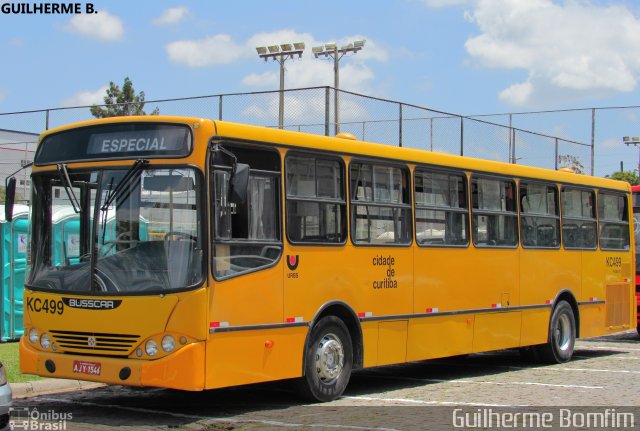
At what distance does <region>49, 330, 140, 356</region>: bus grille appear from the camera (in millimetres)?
9453

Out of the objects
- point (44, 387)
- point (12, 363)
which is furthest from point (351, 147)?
point (12, 363)

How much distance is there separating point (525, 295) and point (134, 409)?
713 cm

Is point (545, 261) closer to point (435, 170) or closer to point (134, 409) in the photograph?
point (435, 170)

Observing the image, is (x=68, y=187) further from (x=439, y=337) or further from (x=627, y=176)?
(x=627, y=176)

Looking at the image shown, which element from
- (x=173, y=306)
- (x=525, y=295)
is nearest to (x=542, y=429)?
(x=173, y=306)

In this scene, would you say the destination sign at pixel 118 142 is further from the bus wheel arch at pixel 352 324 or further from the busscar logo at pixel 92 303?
the bus wheel arch at pixel 352 324

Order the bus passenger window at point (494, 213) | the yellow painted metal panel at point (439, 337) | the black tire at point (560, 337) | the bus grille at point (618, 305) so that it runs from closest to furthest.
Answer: the yellow painted metal panel at point (439, 337) → the bus passenger window at point (494, 213) → the black tire at point (560, 337) → the bus grille at point (618, 305)

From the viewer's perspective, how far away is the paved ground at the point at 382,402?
955 centimetres

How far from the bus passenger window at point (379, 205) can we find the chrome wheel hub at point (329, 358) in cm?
130

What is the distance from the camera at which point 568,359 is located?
1611 centimetres

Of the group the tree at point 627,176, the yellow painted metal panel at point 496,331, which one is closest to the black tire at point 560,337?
the yellow painted metal panel at point 496,331

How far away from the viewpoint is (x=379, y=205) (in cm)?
1199

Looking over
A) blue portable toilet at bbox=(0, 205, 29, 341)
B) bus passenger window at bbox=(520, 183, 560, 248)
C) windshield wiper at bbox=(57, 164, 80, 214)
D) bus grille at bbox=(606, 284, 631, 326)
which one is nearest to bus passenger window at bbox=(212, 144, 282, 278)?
windshield wiper at bbox=(57, 164, 80, 214)

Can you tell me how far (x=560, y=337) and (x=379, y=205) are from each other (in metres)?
5.66
